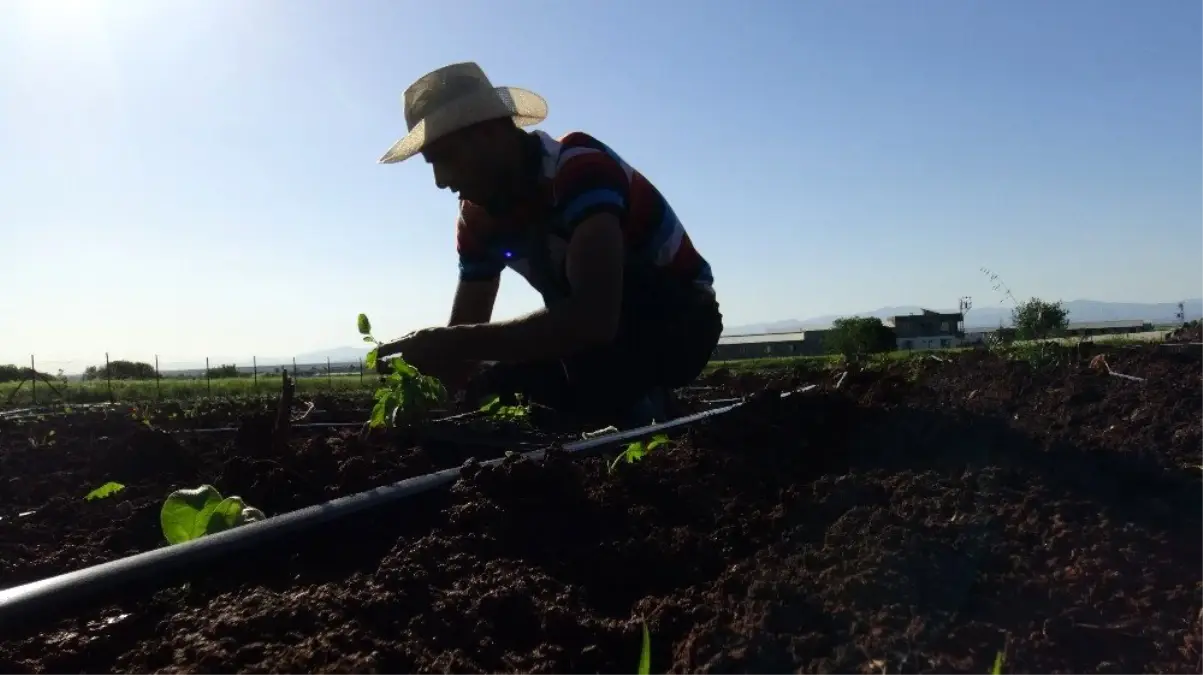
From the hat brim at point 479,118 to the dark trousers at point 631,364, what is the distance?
0.82 metres

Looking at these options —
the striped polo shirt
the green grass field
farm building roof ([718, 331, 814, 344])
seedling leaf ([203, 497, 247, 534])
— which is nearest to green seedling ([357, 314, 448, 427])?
the striped polo shirt

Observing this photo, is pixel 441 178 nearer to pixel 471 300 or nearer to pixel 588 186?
pixel 588 186

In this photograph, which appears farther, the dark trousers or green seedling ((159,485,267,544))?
the dark trousers

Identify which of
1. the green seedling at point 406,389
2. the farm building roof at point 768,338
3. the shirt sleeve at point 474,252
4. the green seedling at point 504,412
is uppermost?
the shirt sleeve at point 474,252

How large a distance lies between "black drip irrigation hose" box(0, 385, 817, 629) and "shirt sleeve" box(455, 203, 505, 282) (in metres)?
1.91

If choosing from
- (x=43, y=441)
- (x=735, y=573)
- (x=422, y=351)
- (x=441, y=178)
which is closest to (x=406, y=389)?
(x=422, y=351)

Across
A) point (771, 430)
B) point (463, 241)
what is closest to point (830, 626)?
point (771, 430)

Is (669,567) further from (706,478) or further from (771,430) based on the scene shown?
(771,430)

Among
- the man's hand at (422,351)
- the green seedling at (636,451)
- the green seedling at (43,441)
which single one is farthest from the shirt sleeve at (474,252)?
the green seedling at (43,441)

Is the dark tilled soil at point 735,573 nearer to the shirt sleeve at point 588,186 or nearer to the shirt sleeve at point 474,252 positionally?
the shirt sleeve at point 588,186

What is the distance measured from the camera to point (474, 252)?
390 cm

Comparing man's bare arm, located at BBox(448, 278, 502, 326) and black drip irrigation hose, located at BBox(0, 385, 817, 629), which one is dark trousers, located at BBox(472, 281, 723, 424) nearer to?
man's bare arm, located at BBox(448, 278, 502, 326)

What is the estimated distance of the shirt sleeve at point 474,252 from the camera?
3795 millimetres

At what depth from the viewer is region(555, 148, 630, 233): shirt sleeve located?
9.69 feet
